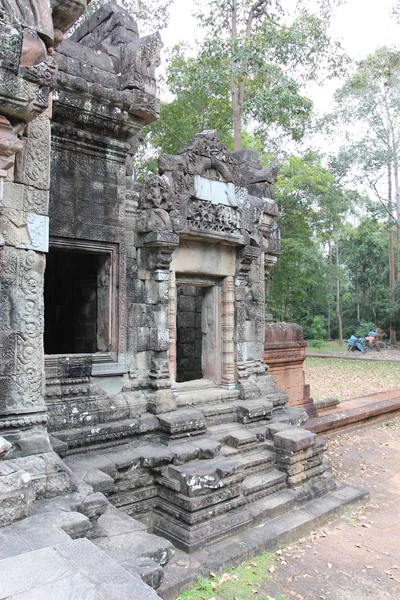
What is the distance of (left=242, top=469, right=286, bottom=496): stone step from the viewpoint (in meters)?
4.68

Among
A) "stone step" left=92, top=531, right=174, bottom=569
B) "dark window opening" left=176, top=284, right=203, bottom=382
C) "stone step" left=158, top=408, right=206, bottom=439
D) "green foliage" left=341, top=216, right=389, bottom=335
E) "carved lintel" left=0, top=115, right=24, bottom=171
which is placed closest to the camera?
"carved lintel" left=0, top=115, right=24, bottom=171

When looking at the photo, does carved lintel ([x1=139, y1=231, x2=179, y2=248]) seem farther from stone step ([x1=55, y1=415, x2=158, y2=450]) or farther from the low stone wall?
the low stone wall

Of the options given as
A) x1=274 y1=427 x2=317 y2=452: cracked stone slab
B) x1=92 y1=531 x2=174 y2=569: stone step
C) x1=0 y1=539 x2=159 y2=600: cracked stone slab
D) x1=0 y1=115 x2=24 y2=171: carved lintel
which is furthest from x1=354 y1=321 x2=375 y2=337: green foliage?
x1=0 y1=539 x2=159 y2=600: cracked stone slab

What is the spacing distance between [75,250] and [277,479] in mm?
3326

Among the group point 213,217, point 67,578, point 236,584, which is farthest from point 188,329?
point 67,578

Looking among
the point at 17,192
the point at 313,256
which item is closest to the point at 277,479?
the point at 17,192

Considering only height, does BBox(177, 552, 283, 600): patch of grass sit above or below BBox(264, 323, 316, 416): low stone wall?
below

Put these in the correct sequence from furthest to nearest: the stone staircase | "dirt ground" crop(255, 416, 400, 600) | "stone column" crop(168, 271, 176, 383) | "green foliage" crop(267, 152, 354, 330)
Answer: "green foliage" crop(267, 152, 354, 330)
"stone column" crop(168, 271, 176, 383)
the stone staircase
"dirt ground" crop(255, 416, 400, 600)

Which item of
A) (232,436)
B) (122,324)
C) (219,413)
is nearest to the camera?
(122,324)

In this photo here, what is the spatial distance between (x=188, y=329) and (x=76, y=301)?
2821 millimetres

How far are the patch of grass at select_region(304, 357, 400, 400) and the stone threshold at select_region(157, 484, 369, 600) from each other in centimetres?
582

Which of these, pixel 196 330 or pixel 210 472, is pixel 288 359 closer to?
pixel 196 330

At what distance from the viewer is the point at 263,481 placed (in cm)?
487

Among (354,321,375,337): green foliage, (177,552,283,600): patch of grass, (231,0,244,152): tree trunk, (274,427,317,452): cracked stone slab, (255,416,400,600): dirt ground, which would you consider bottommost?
(255,416,400,600): dirt ground
